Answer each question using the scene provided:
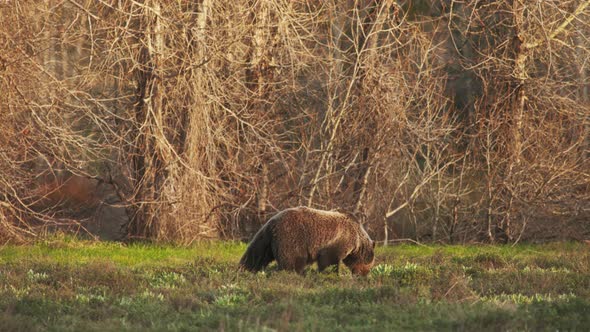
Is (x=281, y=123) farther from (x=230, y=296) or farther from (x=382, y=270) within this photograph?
(x=230, y=296)

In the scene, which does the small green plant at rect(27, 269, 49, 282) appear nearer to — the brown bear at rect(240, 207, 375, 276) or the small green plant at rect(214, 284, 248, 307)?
the small green plant at rect(214, 284, 248, 307)

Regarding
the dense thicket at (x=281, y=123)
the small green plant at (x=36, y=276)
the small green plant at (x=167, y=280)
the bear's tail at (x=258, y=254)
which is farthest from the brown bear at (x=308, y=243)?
the dense thicket at (x=281, y=123)

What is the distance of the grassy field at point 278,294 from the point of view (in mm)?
9539

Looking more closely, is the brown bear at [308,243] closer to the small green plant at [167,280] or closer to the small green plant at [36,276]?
the small green plant at [167,280]

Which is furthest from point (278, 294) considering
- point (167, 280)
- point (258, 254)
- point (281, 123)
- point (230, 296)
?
point (281, 123)

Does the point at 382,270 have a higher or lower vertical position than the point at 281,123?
lower

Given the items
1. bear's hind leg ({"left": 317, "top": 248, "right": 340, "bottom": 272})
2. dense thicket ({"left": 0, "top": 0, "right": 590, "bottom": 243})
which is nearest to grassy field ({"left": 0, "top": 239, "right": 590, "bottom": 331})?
bear's hind leg ({"left": 317, "top": 248, "right": 340, "bottom": 272})

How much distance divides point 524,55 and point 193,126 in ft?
25.1

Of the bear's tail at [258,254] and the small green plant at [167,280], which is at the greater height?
the bear's tail at [258,254]

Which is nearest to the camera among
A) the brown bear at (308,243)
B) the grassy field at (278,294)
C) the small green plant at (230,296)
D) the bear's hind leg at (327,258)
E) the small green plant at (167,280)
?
the grassy field at (278,294)

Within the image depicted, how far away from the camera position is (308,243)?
1355 cm

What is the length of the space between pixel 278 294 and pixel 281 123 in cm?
902

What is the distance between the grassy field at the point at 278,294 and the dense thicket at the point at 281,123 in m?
2.20

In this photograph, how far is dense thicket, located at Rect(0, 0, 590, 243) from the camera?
59.0 feet
